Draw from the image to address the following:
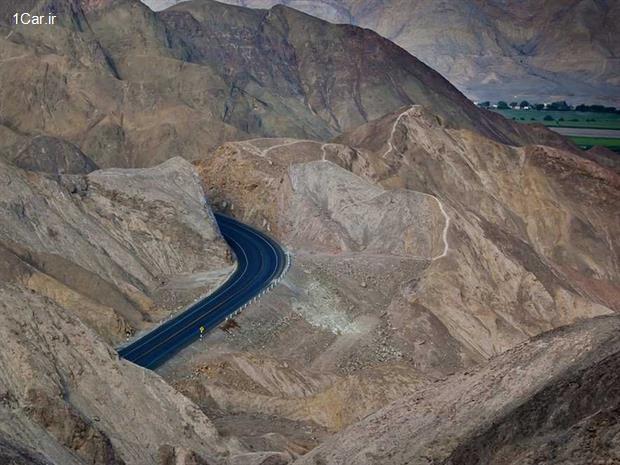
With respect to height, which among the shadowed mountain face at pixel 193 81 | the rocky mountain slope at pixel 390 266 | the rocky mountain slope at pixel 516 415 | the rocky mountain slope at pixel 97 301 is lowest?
the shadowed mountain face at pixel 193 81

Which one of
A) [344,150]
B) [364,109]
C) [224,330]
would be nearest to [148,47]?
[364,109]

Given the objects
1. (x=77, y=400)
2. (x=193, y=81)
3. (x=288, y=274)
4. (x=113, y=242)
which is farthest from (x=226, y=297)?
(x=193, y=81)

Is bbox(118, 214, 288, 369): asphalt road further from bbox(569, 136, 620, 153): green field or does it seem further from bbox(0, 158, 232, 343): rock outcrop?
bbox(569, 136, 620, 153): green field

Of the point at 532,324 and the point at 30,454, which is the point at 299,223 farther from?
the point at 30,454

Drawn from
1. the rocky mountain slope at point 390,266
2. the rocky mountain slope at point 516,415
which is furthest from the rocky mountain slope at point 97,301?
the rocky mountain slope at point 516,415

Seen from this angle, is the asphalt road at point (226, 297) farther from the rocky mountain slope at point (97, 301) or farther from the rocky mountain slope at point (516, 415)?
the rocky mountain slope at point (516, 415)
